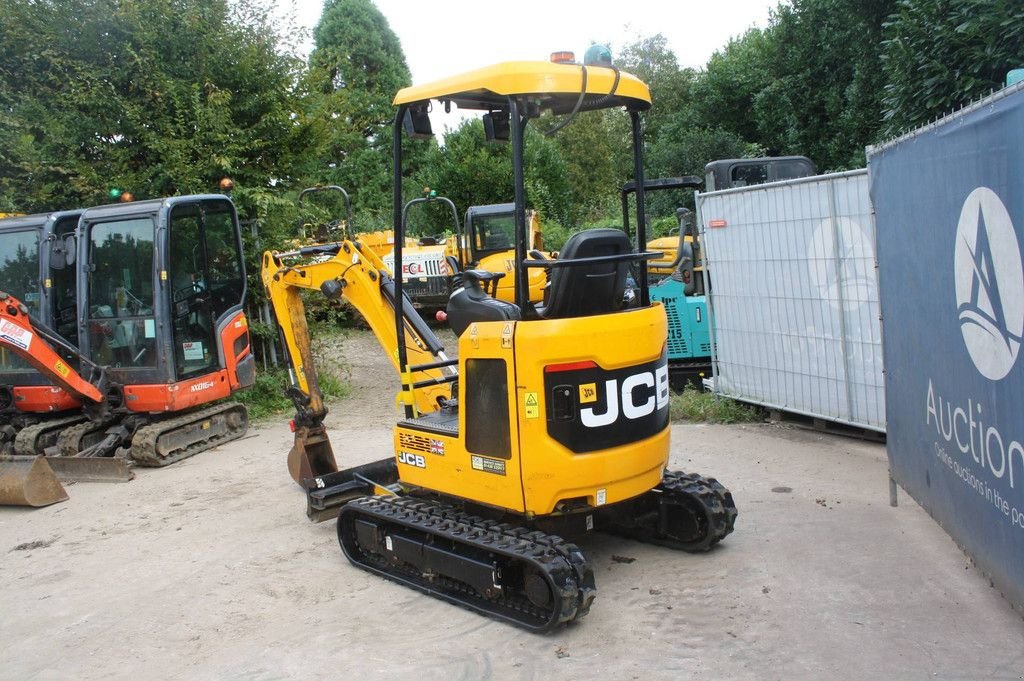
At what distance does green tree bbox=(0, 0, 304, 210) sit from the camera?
1146cm

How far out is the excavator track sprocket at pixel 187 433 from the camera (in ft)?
28.6

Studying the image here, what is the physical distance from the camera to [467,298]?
498 centimetres

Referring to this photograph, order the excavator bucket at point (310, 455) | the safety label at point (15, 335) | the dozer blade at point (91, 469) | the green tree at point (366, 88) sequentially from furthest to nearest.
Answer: the green tree at point (366, 88) → the dozer blade at point (91, 469) → the safety label at point (15, 335) → the excavator bucket at point (310, 455)

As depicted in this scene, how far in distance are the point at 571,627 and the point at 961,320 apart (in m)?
2.37

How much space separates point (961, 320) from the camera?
424cm

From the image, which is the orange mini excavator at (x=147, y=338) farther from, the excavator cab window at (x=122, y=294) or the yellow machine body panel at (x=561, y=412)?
the yellow machine body panel at (x=561, y=412)

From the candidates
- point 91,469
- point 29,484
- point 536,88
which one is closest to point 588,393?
point 536,88

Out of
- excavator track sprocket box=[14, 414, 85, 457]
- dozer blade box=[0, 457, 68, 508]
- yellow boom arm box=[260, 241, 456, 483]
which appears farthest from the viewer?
excavator track sprocket box=[14, 414, 85, 457]

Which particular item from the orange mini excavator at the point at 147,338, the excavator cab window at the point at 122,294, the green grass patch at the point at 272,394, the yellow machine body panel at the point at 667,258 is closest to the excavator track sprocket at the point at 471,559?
the orange mini excavator at the point at 147,338

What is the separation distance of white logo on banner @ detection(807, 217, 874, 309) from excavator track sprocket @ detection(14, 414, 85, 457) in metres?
7.46

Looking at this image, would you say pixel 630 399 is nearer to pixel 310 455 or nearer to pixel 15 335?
pixel 310 455

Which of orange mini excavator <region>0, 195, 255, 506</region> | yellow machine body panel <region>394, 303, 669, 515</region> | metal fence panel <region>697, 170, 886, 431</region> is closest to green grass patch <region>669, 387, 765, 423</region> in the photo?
metal fence panel <region>697, 170, 886, 431</region>

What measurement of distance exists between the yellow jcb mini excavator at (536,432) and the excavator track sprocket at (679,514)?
0.03 ft

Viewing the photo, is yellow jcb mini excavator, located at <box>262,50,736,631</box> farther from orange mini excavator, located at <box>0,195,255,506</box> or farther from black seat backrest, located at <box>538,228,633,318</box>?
orange mini excavator, located at <box>0,195,255,506</box>
